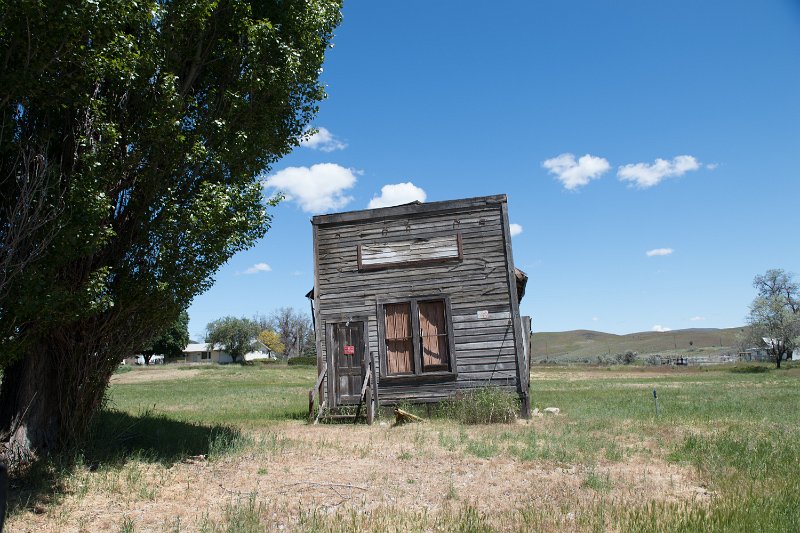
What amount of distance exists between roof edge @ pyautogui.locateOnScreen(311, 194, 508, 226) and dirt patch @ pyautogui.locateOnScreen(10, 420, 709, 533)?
22.2 feet

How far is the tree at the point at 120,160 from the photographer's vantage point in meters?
6.31

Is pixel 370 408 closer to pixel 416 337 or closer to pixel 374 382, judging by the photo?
pixel 374 382

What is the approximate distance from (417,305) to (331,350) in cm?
247

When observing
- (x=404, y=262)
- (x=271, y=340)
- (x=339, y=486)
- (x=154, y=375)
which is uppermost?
(x=404, y=262)

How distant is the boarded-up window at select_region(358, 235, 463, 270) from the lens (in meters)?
13.9

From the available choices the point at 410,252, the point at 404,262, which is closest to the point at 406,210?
the point at 410,252

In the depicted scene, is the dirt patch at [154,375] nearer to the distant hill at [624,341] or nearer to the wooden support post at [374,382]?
the wooden support post at [374,382]

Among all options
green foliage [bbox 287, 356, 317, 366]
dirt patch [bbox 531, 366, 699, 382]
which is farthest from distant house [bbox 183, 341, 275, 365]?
dirt patch [bbox 531, 366, 699, 382]

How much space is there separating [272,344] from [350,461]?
321 ft

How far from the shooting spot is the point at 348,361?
14.1 metres

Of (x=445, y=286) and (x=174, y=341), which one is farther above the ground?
(x=445, y=286)

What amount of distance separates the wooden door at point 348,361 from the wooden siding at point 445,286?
0.26 meters

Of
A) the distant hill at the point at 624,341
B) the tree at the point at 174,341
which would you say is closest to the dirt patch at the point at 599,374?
the tree at the point at 174,341

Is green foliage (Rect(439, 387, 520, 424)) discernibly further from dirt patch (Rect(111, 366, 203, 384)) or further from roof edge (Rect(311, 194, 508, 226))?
dirt patch (Rect(111, 366, 203, 384))
